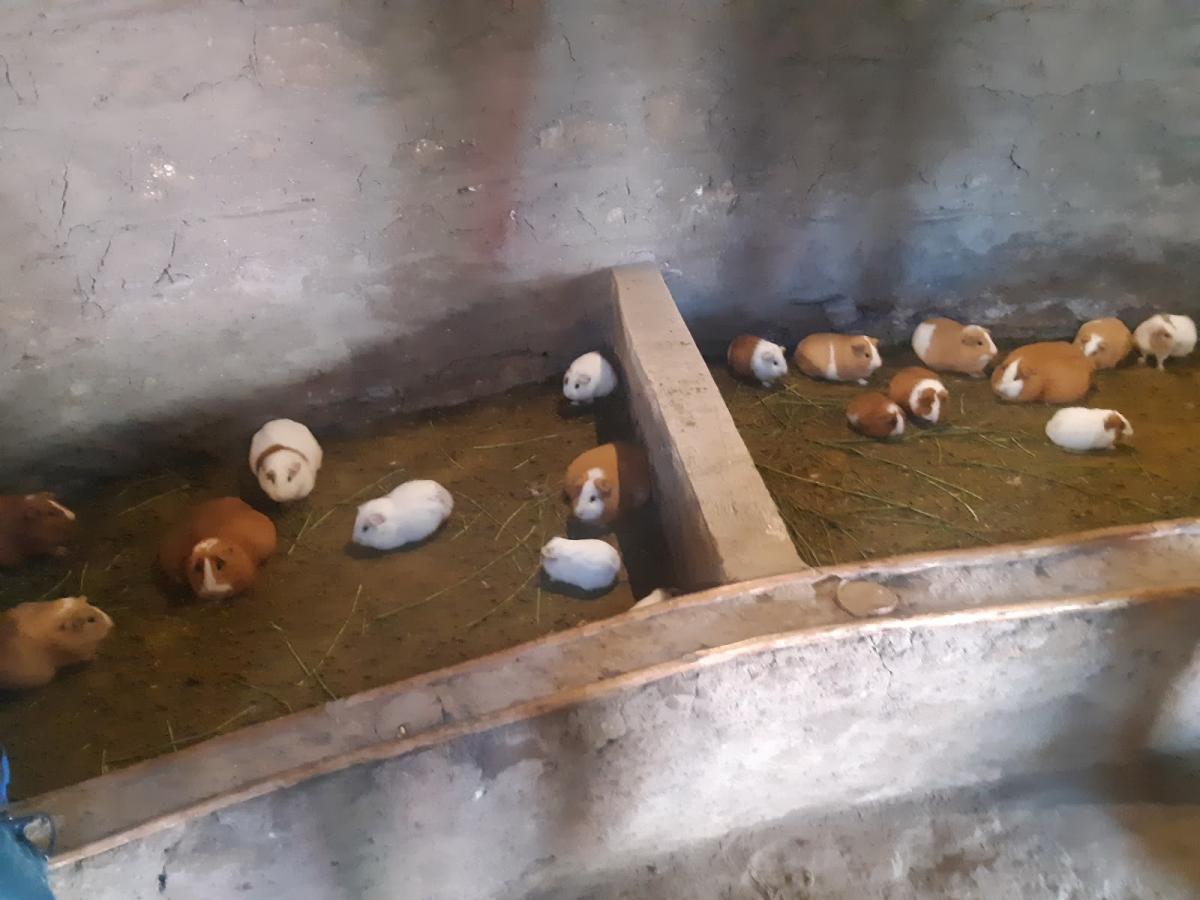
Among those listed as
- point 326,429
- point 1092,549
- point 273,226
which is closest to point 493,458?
point 326,429

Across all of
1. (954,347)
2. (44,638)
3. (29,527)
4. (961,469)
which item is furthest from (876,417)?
(29,527)

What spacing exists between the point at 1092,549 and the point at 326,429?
8.54 ft

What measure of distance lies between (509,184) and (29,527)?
6.32 ft

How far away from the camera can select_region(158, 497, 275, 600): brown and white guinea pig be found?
2.54m

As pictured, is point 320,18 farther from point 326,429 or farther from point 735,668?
point 735,668

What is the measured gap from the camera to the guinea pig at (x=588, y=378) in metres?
3.23

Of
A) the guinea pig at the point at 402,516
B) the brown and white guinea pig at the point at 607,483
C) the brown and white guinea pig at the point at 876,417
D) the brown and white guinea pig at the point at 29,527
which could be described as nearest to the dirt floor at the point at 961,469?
the brown and white guinea pig at the point at 876,417

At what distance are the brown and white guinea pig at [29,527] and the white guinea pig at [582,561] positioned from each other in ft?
5.23

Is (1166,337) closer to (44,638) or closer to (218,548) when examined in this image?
(218,548)

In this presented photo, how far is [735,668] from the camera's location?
176cm

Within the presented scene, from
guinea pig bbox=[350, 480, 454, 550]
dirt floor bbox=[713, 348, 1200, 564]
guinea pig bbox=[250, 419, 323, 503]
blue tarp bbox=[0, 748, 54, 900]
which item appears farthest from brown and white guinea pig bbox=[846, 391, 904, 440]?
blue tarp bbox=[0, 748, 54, 900]

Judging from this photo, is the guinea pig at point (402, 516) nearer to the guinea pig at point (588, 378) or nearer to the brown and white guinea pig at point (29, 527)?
the guinea pig at point (588, 378)

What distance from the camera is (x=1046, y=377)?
3.27 meters

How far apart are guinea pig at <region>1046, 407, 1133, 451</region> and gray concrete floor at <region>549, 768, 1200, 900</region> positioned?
1231 mm
